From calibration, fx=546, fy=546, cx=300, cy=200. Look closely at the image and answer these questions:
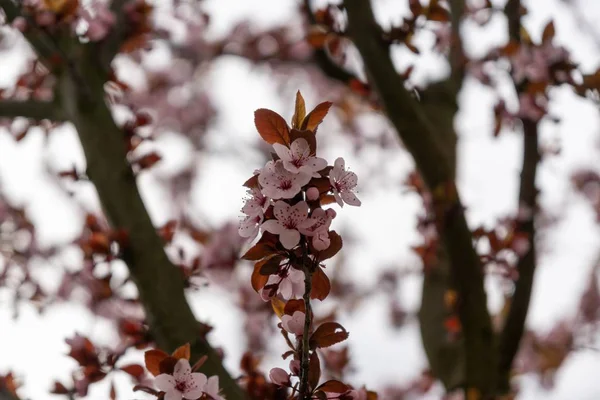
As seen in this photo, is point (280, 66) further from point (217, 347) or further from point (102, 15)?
point (217, 347)

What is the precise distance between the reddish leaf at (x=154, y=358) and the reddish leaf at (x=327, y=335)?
0.24m

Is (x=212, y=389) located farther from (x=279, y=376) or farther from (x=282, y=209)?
(x=282, y=209)

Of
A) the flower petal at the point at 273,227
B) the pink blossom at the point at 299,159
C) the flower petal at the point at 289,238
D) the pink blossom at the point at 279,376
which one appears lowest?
the pink blossom at the point at 279,376

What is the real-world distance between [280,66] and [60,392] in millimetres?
2894

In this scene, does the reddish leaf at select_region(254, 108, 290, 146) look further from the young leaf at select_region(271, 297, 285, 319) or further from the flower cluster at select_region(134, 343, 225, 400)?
the flower cluster at select_region(134, 343, 225, 400)

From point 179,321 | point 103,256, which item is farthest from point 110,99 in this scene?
point 179,321

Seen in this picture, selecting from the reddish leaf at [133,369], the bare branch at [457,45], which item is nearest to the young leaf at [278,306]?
the reddish leaf at [133,369]

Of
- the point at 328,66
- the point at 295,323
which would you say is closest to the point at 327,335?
the point at 295,323

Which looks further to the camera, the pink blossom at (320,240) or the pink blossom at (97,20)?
the pink blossom at (97,20)

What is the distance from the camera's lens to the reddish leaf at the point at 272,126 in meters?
0.78

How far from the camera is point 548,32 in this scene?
1.73m

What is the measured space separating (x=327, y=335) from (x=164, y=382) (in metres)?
0.26

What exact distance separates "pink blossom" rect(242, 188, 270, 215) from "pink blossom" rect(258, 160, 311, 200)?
0.02 m

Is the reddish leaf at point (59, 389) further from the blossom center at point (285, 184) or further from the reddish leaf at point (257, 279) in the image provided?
the blossom center at point (285, 184)
